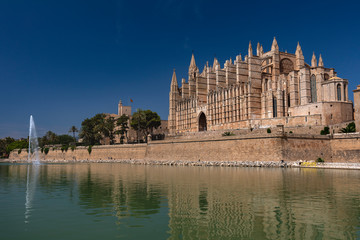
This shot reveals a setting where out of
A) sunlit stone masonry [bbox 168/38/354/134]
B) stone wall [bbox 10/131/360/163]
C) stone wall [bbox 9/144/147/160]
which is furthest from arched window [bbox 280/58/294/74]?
stone wall [bbox 9/144/147/160]

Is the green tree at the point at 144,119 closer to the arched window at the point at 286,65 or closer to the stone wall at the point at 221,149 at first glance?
the stone wall at the point at 221,149

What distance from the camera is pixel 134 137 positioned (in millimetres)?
74750

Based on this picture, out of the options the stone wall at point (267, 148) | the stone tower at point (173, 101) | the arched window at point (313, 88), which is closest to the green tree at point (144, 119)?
the stone tower at point (173, 101)

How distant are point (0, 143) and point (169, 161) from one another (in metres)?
63.5

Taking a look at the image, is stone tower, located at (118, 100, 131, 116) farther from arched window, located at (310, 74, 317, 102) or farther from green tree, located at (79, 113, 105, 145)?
arched window, located at (310, 74, 317, 102)

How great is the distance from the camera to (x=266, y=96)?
149 feet

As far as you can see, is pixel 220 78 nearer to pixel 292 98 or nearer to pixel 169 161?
pixel 292 98

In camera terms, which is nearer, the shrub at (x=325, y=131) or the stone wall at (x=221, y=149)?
the stone wall at (x=221, y=149)

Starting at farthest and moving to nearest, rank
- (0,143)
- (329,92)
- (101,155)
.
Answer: (0,143), (101,155), (329,92)

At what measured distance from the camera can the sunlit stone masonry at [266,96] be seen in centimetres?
3951

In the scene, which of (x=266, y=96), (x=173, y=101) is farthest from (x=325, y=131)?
(x=173, y=101)

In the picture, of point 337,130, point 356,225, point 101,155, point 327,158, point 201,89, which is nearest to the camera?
point 356,225

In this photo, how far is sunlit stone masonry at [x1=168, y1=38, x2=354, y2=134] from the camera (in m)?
39.5

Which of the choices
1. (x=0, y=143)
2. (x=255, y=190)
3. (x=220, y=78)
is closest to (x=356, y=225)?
(x=255, y=190)
